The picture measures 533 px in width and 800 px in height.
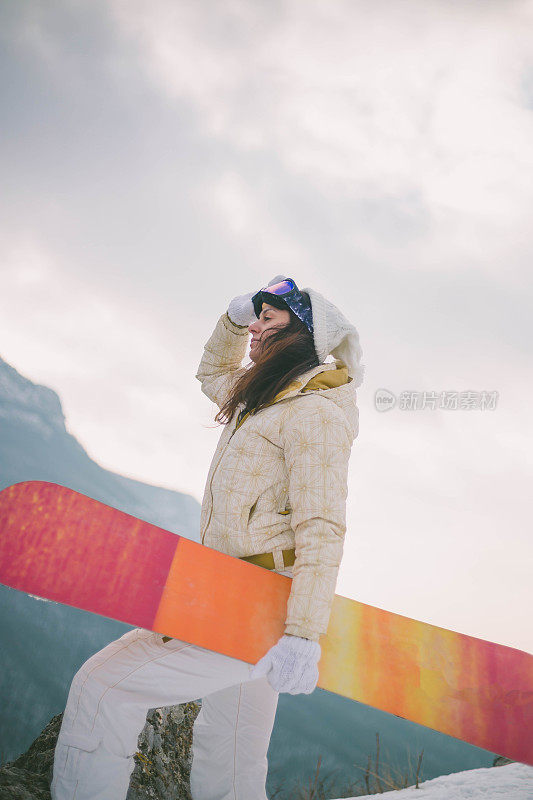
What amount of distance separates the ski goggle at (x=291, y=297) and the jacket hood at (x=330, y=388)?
0.67 feet

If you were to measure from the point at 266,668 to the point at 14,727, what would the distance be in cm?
580

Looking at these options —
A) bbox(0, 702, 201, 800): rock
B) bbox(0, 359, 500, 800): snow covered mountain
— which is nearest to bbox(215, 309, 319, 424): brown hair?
bbox(0, 702, 201, 800): rock

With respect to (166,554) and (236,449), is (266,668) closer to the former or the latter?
(166,554)

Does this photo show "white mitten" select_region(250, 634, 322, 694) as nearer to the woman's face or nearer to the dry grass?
the woman's face

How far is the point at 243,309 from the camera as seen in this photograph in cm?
166

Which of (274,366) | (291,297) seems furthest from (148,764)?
(291,297)

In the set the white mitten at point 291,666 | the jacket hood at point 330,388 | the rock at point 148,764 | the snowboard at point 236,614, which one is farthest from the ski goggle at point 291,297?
the rock at point 148,764

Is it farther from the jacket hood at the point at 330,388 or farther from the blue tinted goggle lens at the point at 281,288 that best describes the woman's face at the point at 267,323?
the jacket hood at the point at 330,388

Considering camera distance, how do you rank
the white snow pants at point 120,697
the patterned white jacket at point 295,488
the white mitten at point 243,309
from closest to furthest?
the white snow pants at point 120,697
the patterned white jacket at point 295,488
the white mitten at point 243,309

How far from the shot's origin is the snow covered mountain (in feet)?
16.1

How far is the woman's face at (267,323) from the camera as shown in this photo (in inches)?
60.6

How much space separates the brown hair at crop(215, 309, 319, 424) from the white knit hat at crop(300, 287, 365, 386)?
0.14 ft

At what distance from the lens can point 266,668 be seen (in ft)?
3.30

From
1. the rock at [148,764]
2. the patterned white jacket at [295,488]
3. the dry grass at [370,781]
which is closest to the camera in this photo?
the patterned white jacket at [295,488]
